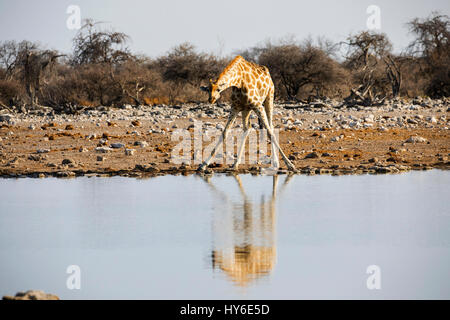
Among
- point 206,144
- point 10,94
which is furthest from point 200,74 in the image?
point 206,144

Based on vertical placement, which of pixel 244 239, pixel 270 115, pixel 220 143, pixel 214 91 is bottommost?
pixel 244 239

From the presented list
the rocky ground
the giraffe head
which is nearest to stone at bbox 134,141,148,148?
the rocky ground

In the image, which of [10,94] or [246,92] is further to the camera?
[10,94]

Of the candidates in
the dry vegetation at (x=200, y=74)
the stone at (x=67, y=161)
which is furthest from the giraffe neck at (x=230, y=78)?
the dry vegetation at (x=200, y=74)

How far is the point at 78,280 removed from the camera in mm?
6602

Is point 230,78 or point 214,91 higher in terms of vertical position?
point 230,78

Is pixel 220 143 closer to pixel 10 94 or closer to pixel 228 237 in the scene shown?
pixel 228 237

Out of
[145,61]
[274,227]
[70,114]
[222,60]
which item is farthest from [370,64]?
[274,227]

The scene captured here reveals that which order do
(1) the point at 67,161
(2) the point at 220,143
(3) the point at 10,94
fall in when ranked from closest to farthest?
(2) the point at 220,143 < (1) the point at 67,161 < (3) the point at 10,94

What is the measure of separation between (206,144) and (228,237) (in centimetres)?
908

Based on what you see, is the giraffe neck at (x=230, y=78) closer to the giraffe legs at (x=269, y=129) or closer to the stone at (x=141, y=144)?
the giraffe legs at (x=269, y=129)

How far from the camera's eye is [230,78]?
1233 cm

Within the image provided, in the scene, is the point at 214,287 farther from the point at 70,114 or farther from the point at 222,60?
the point at 222,60

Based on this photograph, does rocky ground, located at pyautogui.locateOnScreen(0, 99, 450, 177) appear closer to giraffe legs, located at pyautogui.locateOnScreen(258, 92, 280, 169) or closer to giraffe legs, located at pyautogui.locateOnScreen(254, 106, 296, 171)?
giraffe legs, located at pyautogui.locateOnScreen(254, 106, 296, 171)
